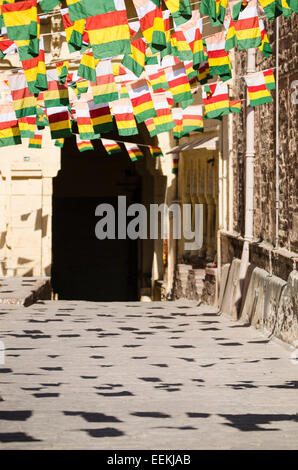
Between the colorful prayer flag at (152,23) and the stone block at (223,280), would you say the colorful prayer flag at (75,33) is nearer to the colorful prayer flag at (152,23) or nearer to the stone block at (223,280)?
the colorful prayer flag at (152,23)

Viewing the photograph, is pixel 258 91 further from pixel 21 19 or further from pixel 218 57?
pixel 21 19

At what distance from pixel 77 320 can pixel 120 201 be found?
→ 1467 cm

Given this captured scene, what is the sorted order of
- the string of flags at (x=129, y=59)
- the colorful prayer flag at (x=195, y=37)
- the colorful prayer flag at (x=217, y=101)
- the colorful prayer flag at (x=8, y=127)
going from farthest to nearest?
the colorful prayer flag at (x=8, y=127), the colorful prayer flag at (x=217, y=101), the colorful prayer flag at (x=195, y=37), the string of flags at (x=129, y=59)

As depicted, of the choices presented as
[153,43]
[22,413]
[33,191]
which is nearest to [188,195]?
[33,191]

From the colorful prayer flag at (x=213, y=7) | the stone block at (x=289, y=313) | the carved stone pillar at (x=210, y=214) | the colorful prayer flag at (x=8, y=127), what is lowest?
the stone block at (x=289, y=313)

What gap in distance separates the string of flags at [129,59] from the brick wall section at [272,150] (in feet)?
1.37

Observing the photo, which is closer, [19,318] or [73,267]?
[19,318]

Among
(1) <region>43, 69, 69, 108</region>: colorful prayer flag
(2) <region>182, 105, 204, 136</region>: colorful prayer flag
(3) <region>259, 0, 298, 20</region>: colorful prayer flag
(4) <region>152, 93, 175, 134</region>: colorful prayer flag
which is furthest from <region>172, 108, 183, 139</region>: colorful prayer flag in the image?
(3) <region>259, 0, 298, 20</region>: colorful prayer flag

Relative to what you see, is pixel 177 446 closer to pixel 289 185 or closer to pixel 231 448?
pixel 231 448

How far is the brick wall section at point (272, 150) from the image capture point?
41.5 feet

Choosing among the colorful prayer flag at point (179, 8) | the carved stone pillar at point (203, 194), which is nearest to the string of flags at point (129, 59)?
the colorful prayer flag at point (179, 8)

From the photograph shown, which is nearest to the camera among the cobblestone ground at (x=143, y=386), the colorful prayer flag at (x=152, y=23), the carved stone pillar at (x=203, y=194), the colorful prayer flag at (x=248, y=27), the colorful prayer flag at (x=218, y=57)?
the cobblestone ground at (x=143, y=386)

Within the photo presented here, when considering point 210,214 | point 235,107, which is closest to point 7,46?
point 235,107

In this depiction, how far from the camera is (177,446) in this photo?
656 cm
